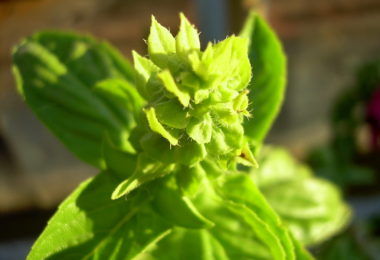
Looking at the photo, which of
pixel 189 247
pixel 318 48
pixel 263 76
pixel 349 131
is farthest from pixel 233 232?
pixel 318 48

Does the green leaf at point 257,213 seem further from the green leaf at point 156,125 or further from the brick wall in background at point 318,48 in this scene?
the brick wall in background at point 318,48

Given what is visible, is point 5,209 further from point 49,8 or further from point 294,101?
point 294,101

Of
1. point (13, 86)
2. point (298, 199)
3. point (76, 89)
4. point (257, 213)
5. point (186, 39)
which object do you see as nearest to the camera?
point (186, 39)

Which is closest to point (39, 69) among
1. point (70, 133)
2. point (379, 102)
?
point (70, 133)

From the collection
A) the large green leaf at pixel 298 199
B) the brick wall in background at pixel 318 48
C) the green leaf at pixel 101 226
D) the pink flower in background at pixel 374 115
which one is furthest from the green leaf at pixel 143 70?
the brick wall in background at pixel 318 48

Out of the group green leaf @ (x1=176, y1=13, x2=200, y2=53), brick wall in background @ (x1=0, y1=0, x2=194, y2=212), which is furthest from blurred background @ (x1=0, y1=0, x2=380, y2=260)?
green leaf @ (x1=176, y1=13, x2=200, y2=53)

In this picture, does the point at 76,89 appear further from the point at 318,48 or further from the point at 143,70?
the point at 318,48

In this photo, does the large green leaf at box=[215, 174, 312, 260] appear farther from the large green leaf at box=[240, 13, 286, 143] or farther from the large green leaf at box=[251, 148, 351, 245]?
the large green leaf at box=[251, 148, 351, 245]
